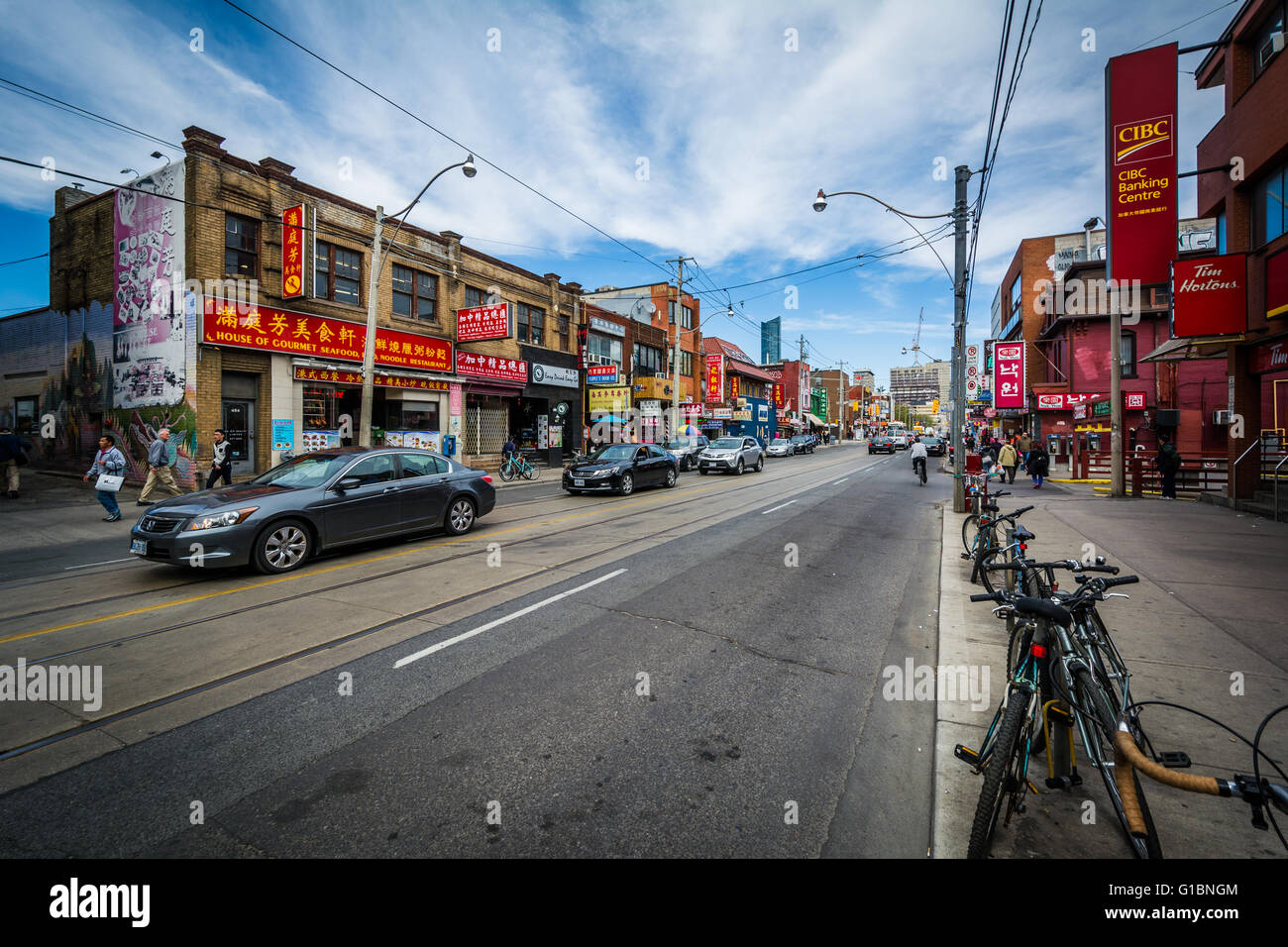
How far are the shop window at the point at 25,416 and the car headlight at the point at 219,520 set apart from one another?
2223 cm

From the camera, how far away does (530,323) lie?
1120 inches

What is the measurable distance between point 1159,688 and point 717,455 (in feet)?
73.5

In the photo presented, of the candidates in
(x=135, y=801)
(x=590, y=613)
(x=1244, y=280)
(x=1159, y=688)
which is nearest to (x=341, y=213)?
(x=590, y=613)

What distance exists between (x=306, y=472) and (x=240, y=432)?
10840 mm

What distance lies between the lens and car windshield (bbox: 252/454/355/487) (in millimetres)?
8180

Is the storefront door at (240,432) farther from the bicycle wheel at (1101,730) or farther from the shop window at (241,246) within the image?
the bicycle wheel at (1101,730)

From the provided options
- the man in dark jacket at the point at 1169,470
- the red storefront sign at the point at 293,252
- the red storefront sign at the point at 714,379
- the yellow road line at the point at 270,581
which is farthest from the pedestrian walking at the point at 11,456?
the red storefront sign at the point at 714,379

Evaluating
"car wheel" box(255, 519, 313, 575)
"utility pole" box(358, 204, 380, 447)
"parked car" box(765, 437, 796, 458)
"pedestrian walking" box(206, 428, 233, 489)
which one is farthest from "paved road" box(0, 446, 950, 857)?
"parked car" box(765, 437, 796, 458)

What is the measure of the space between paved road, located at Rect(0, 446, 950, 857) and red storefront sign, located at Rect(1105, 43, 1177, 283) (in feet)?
36.7

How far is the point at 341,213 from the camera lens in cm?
1972

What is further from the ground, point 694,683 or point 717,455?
point 717,455

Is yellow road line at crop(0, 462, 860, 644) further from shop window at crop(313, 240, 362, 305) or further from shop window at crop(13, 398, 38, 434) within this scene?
shop window at crop(13, 398, 38, 434)

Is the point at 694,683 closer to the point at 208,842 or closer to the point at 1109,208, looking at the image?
the point at 208,842

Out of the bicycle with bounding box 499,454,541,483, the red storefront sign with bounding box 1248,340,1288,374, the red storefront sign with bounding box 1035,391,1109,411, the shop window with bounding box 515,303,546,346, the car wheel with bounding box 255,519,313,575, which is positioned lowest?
the car wheel with bounding box 255,519,313,575
